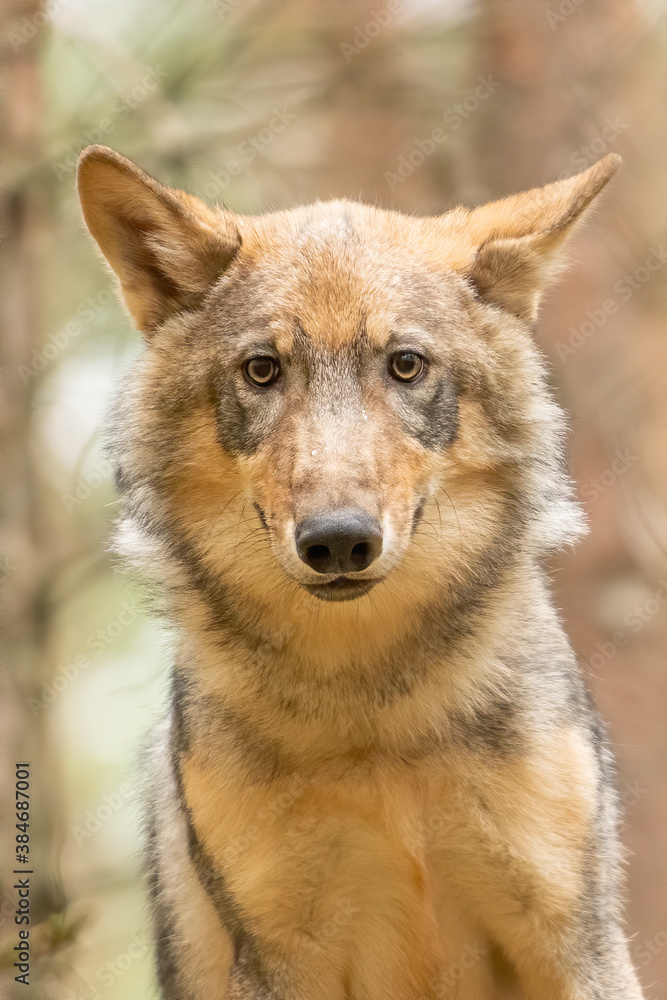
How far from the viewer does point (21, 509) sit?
4.52m

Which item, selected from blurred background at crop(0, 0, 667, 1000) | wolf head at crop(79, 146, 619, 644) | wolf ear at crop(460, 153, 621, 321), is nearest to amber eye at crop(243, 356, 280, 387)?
wolf head at crop(79, 146, 619, 644)

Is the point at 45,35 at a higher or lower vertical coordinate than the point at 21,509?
higher

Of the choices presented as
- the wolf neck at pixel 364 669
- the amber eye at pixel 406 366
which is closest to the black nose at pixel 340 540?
the amber eye at pixel 406 366

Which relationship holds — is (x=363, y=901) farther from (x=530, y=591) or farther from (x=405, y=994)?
(x=530, y=591)

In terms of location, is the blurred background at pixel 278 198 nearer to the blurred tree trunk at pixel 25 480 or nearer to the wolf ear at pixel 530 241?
the blurred tree trunk at pixel 25 480

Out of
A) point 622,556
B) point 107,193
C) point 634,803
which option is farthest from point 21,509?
point 634,803

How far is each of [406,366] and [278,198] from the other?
1941mm

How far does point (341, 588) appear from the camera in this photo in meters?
2.26

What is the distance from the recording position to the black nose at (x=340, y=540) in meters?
2.06

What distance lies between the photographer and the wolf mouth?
2242mm

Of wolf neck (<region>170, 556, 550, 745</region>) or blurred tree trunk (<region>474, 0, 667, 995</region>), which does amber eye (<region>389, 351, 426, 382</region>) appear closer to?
→ wolf neck (<region>170, 556, 550, 745</region>)

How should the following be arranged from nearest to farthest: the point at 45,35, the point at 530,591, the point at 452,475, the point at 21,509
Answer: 1. the point at 452,475
2. the point at 530,591
3. the point at 45,35
4. the point at 21,509

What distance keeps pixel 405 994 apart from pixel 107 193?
2707 mm

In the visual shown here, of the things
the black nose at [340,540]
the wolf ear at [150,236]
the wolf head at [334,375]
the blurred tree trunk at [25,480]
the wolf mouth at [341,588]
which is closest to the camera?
the black nose at [340,540]
